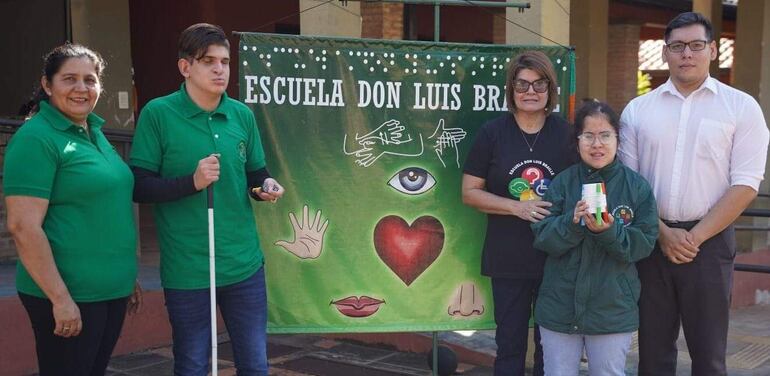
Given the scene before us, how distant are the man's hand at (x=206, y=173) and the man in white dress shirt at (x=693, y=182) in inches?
74.7

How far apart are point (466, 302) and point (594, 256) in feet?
4.06

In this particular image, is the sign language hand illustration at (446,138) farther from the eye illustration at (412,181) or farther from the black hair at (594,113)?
the black hair at (594,113)

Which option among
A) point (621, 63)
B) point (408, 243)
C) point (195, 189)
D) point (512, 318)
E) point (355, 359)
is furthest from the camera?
point (621, 63)

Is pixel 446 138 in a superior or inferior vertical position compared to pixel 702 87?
inferior

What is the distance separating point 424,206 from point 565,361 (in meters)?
1.28

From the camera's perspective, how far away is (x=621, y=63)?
15883mm

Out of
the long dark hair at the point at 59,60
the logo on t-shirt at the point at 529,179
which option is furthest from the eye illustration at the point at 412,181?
the long dark hair at the point at 59,60

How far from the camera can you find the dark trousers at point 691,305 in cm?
379

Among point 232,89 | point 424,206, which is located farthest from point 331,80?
point 232,89

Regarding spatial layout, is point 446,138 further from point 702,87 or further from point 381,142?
point 702,87

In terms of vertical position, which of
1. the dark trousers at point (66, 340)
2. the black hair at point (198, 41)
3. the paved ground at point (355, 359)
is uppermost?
the black hair at point (198, 41)

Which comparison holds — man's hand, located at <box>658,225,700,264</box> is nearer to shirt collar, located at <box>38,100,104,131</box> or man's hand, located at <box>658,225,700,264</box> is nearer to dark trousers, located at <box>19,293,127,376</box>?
dark trousers, located at <box>19,293,127,376</box>

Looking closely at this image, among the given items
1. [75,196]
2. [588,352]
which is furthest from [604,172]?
[75,196]

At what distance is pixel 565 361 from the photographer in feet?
12.4
